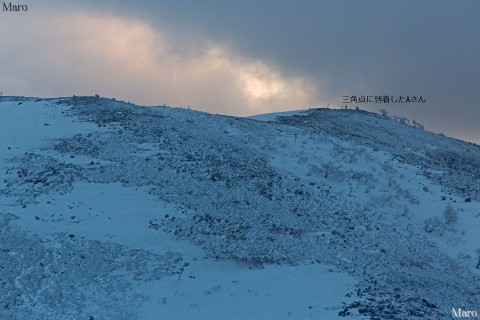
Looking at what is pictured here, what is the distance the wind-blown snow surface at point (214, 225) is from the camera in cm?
1511

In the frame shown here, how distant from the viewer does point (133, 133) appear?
88.6 feet

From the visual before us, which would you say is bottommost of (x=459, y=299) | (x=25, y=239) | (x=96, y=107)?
(x=459, y=299)

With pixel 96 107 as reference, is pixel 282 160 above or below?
below

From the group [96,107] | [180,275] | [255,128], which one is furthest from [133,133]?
[180,275]

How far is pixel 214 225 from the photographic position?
19359mm

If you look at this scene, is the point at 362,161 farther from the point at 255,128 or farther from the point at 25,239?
the point at 25,239

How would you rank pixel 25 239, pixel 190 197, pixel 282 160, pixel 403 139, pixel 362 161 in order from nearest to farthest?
pixel 25 239, pixel 190 197, pixel 282 160, pixel 362 161, pixel 403 139

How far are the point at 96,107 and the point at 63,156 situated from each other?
8389 millimetres

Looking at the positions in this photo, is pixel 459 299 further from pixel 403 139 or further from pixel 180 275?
pixel 403 139

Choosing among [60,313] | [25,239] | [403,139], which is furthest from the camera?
[403,139]

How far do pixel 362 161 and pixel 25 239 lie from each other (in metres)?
19.1

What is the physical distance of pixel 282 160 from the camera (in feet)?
88.2

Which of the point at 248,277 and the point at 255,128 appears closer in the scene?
the point at 248,277

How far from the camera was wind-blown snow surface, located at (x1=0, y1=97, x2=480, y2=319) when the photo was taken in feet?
49.6
